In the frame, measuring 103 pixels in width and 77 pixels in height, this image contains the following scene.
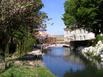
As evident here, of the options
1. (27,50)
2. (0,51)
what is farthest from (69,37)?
(0,51)

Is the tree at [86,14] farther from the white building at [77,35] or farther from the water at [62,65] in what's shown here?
the white building at [77,35]

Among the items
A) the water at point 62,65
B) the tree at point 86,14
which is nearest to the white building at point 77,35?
the tree at point 86,14

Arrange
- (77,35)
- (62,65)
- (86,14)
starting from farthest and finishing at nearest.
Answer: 1. (77,35)
2. (86,14)
3. (62,65)

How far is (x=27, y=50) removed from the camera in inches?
1793

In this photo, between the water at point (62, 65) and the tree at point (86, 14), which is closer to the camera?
the water at point (62, 65)

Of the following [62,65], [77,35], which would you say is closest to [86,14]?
[62,65]

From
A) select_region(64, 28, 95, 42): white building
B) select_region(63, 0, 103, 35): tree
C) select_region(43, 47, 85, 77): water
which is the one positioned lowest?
select_region(43, 47, 85, 77): water

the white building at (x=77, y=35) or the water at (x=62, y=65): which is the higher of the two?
the white building at (x=77, y=35)

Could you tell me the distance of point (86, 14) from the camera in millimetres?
57500

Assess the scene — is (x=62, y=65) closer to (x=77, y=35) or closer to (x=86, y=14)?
(x=86, y=14)

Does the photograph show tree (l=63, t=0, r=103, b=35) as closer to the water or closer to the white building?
the water

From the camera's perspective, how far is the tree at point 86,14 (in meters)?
57.5

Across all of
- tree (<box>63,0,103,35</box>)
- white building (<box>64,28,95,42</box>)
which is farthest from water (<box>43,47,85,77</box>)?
white building (<box>64,28,95,42</box>)

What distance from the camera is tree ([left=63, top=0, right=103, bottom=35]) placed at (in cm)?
5753
